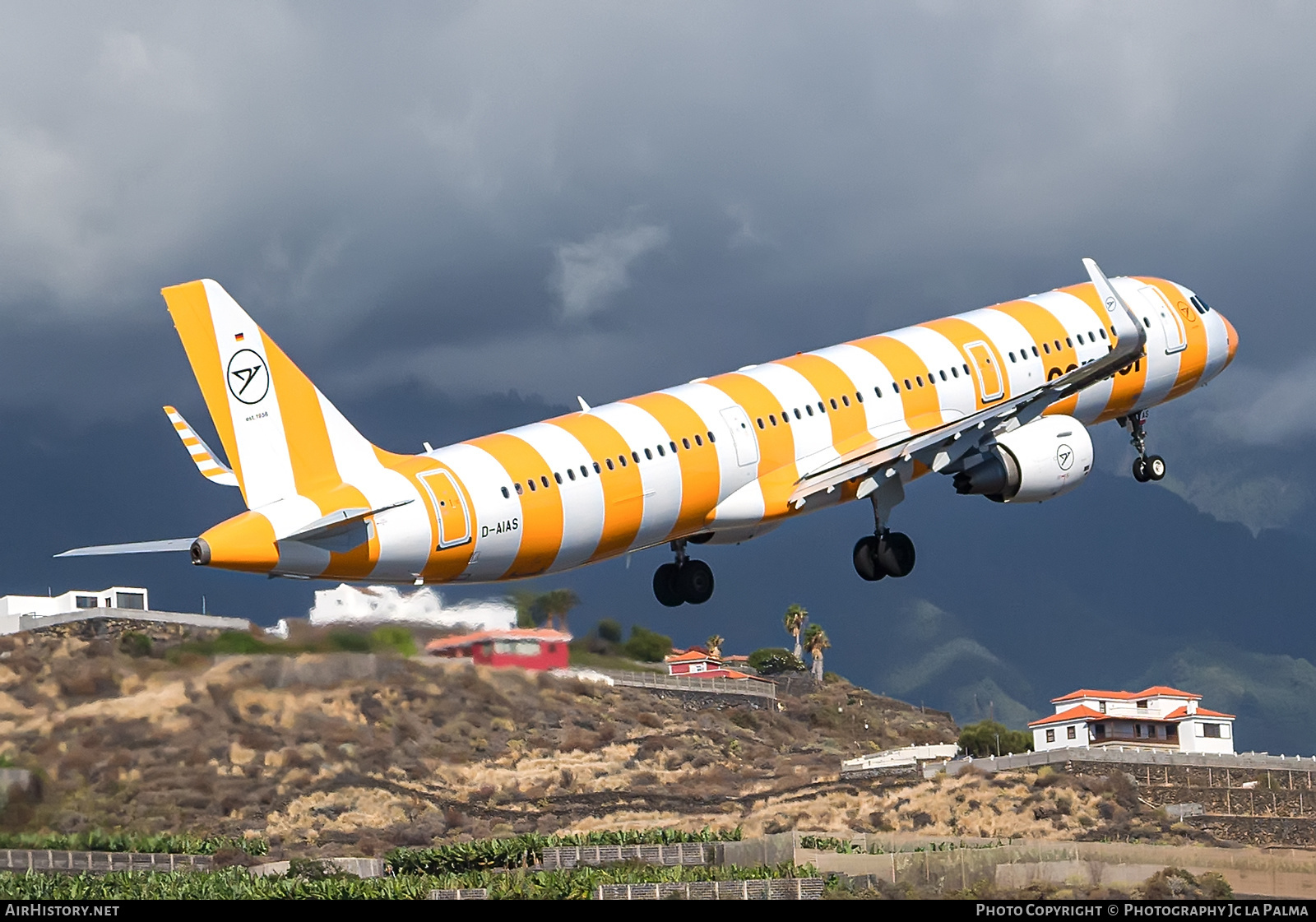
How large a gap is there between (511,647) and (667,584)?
4257 millimetres

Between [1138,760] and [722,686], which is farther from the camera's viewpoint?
[722,686]

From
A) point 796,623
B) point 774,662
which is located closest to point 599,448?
point 774,662

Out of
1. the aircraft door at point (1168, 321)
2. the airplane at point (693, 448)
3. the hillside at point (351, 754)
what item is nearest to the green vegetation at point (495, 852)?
the hillside at point (351, 754)

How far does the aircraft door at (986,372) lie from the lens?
51.9 m

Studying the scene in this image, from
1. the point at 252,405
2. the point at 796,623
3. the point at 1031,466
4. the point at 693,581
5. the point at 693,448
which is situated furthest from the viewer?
the point at 796,623

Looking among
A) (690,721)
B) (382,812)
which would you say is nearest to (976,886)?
(382,812)

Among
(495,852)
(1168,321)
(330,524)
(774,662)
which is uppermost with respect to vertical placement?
(774,662)

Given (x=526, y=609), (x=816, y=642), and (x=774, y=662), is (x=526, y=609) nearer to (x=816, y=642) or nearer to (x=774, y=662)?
(x=774, y=662)

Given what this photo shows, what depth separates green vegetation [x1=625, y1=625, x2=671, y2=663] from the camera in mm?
53844

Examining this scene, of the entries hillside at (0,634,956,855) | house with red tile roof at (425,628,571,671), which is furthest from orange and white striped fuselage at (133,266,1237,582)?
hillside at (0,634,956,855)

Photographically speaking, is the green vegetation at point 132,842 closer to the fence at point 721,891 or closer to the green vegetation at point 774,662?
the fence at point 721,891

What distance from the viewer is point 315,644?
48781 millimetres

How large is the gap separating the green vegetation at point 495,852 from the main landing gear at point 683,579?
18.5 meters
